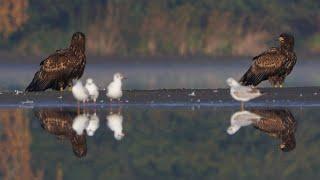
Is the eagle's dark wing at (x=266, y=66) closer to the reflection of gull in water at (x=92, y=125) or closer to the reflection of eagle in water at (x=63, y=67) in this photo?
the reflection of eagle in water at (x=63, y=67)

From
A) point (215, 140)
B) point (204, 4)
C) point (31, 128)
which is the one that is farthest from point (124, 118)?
point (204, 4)

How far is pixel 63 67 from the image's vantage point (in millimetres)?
30359

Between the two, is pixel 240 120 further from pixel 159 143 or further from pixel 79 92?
pixel 79 92

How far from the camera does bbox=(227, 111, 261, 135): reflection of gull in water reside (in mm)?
23594

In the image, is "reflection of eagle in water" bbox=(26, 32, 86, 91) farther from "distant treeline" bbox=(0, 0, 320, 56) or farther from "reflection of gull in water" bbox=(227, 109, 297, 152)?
"distant treeline" bbox=(0, 0, 320, 56)

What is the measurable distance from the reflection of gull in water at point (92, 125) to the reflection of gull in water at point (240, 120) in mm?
2061

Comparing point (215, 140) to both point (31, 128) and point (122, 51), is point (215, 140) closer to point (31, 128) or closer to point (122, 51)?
point (31, 128)

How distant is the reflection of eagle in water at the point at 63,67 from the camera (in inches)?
1195

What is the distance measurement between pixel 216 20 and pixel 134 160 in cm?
3342

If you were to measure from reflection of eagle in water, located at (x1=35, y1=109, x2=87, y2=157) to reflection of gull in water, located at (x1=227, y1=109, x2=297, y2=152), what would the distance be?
8.00 ft

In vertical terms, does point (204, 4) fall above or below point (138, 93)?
above

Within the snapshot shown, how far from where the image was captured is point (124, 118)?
25.7 m

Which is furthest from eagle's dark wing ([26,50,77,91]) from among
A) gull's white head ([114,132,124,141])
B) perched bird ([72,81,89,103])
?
gull's white head ([114,132,124,141])

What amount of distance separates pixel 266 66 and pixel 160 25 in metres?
23.0
